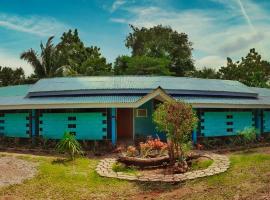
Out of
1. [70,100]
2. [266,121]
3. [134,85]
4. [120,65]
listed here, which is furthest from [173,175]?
[120,65]

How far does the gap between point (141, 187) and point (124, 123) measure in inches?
402

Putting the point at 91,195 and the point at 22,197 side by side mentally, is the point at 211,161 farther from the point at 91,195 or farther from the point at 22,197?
the point at 22,197

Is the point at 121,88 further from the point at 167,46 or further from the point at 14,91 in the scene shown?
the point at 167,46

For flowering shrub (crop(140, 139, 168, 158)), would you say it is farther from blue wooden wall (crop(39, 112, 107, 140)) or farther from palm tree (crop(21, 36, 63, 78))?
palm tree (crop(21, 36, 63, 78))

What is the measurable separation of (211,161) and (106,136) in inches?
272

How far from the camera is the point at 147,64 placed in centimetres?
4372

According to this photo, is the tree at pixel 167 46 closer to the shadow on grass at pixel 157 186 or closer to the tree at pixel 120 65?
the tree at pixel 120 65

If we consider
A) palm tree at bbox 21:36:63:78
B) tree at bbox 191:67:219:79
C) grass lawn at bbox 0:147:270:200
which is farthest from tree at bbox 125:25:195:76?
grass lawn at bbox 0:147:270:200

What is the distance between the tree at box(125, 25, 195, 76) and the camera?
1971 inches

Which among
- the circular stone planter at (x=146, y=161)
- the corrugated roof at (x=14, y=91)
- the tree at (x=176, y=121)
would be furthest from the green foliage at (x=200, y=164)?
the corrugated roof at (x=14, y=91)

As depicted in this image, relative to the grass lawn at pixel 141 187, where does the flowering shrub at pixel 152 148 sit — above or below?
above

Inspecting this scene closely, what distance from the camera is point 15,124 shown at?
72.1ft

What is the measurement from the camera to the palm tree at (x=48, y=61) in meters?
37.0

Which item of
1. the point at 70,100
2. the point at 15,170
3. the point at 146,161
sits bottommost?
the point at 15,170
